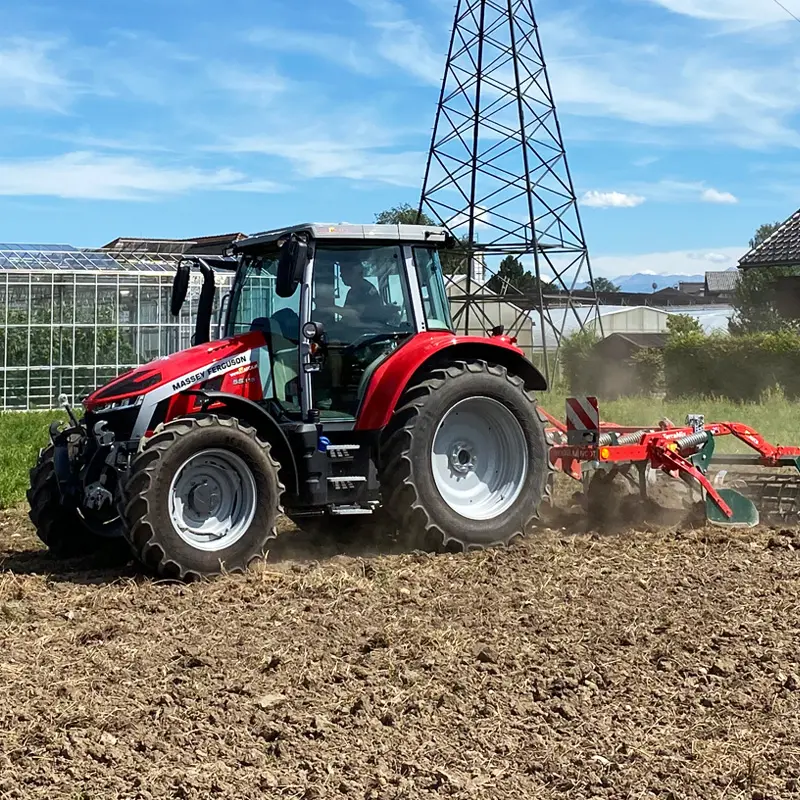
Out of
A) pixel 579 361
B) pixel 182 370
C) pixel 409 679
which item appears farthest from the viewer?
pixel 579 361

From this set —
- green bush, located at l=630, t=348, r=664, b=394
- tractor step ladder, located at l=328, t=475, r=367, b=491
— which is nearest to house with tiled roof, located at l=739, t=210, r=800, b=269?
green bush, located at l=630, t=348, r=664, b=394

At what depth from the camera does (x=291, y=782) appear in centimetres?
400

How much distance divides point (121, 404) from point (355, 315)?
167cm

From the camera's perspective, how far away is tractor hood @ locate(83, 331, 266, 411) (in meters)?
7.18

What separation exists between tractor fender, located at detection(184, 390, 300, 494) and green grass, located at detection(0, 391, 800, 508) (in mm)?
4261

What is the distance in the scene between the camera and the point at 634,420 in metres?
16.7

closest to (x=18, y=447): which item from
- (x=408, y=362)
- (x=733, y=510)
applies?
(x=408, y=362)

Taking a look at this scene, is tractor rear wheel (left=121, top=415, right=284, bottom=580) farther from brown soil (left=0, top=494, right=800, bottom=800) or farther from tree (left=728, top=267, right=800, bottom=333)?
tree (left=728, top=267, right=800, bottom=333)

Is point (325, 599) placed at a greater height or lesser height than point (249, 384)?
lesser

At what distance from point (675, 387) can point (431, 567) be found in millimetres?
17445

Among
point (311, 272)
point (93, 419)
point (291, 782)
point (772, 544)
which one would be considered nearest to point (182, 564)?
point (93, 419)

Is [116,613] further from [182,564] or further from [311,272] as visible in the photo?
[311,272]

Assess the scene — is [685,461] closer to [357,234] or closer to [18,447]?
[357,234]

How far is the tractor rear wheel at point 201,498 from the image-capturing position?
659 cm
